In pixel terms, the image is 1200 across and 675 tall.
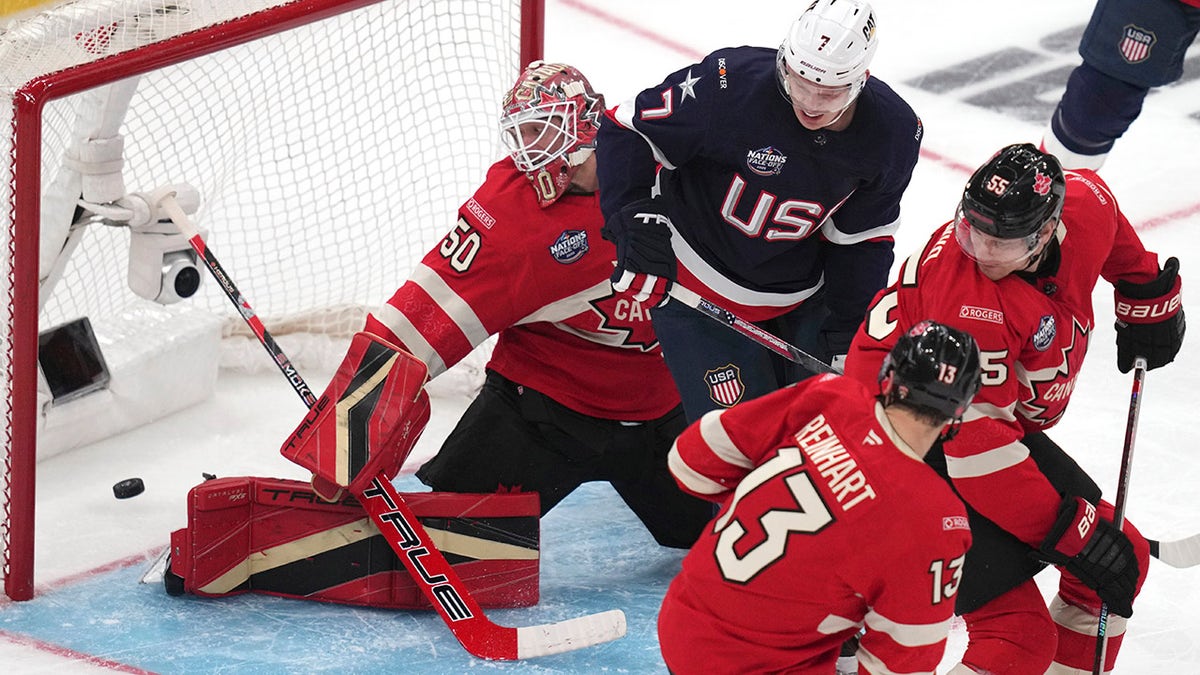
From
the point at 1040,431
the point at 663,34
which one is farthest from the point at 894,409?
the point at 663,34

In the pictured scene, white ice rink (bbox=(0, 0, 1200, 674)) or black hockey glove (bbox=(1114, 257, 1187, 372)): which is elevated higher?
black hockey glove (bbox=(1114, 257, 1187, 372))

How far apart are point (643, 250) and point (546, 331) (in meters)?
0.42

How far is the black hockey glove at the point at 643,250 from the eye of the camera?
276 centimetres

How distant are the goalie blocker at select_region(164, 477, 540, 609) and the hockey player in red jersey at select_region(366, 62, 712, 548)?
12 centimetres

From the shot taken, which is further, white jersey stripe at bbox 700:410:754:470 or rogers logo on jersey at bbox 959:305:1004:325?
rogers logo on jersey at bbox 959:305:1004:325

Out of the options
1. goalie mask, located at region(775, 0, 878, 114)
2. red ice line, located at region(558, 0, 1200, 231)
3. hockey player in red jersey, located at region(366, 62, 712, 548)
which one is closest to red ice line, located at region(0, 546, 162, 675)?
hockey player in red jersey, located at region(366, 62, 712, 548)

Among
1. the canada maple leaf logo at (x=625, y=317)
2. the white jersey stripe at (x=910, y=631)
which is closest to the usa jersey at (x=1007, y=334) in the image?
the white jersey stripe at (x=910, y=631)

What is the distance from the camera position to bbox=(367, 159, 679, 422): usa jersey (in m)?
2.98

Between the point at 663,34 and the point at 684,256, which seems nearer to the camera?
the point at 684,256

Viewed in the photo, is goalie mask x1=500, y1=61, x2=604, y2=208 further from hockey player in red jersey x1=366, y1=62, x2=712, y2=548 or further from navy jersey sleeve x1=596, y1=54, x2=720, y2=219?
navy jersey sleeve x1=596, y1=54, x2=720, y2=219

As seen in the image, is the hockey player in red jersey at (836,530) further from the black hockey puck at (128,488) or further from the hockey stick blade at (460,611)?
the black hockey puck at (128,488)

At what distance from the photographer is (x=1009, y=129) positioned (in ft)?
16.2

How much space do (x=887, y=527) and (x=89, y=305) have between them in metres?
2.13

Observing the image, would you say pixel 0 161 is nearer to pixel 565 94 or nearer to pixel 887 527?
pixel 565 94
